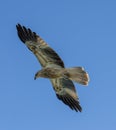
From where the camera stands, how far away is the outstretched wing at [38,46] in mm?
13539

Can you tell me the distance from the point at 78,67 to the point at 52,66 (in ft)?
3.34

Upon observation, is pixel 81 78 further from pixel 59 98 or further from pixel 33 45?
pixel 33 45

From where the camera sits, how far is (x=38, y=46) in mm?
13969

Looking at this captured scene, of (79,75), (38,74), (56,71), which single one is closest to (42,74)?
(38,74)

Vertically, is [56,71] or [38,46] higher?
[38,46]

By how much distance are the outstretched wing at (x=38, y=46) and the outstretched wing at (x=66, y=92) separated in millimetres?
690

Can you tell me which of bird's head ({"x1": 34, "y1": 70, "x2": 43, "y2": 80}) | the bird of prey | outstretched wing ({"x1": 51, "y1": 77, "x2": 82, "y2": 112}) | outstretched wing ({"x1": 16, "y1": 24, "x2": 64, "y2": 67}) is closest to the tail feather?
the bird of prey

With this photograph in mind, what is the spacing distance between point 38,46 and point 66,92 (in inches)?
70.5

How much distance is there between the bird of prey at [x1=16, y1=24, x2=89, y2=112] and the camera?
12.8 m

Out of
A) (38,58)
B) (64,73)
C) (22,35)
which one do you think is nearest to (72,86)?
(64,73)

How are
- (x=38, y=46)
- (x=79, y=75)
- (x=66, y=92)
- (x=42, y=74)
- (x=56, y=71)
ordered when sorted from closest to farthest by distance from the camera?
(x=79, y=75) < (x=56, y=71) < (x=42, y=74) < (x=66, y=92) < (x=38, y=46)

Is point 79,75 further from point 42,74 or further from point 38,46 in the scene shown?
point 38,46

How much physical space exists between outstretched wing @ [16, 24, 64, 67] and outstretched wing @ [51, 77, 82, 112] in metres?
0.69

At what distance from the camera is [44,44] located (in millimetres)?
13789
